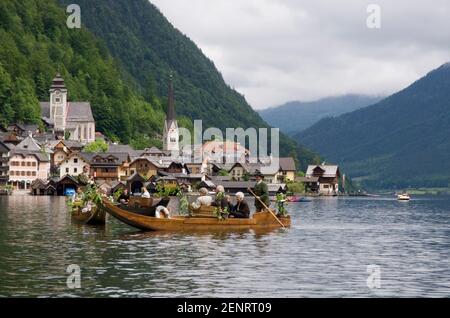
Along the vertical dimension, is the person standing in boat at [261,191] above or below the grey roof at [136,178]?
below

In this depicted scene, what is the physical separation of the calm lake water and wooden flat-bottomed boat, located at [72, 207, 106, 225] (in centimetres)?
256

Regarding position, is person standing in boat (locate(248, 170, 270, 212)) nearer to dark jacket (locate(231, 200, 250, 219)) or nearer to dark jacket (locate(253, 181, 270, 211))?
dark jacket (locate(253, 181, 270, 211))

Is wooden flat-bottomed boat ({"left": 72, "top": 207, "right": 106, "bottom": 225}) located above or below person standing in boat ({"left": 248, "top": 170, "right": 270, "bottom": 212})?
below

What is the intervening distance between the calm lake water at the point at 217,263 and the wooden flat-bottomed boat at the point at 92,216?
101 inches

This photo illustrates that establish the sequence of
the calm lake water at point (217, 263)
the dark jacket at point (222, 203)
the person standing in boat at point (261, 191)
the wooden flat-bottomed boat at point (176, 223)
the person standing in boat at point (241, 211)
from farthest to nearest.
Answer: the person standing in boat at point (261, 191) < the person standing in boat at point (241, 211) < the dark jacket at point (222, 203) < the wooden flat-bottomed boat at point (176, 223) < the calm lake water at point (217, 263)

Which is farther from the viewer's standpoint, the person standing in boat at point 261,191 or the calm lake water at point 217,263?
the person standing in boat at point 261,191

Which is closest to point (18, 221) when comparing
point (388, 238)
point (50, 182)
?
point (388, 238)

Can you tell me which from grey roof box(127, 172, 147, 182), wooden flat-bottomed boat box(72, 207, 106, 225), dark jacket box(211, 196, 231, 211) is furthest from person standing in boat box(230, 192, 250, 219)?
grey roof box(127, 172, 147, 182)

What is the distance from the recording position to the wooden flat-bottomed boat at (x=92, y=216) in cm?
7006

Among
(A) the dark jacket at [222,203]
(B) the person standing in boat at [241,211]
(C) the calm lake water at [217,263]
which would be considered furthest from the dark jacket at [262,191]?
(A) the dark jacket at [222,203]

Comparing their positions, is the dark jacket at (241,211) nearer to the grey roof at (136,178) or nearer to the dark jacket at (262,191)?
the dark jacket at (262,191)

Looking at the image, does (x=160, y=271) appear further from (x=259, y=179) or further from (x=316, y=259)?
(x=259, y=179)

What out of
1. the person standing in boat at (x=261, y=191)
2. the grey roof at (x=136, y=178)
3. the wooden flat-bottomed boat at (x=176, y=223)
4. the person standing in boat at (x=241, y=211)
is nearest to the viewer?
the wooden flat-bottomed boat at (x=176, y=223)

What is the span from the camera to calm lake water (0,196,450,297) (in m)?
36.1
